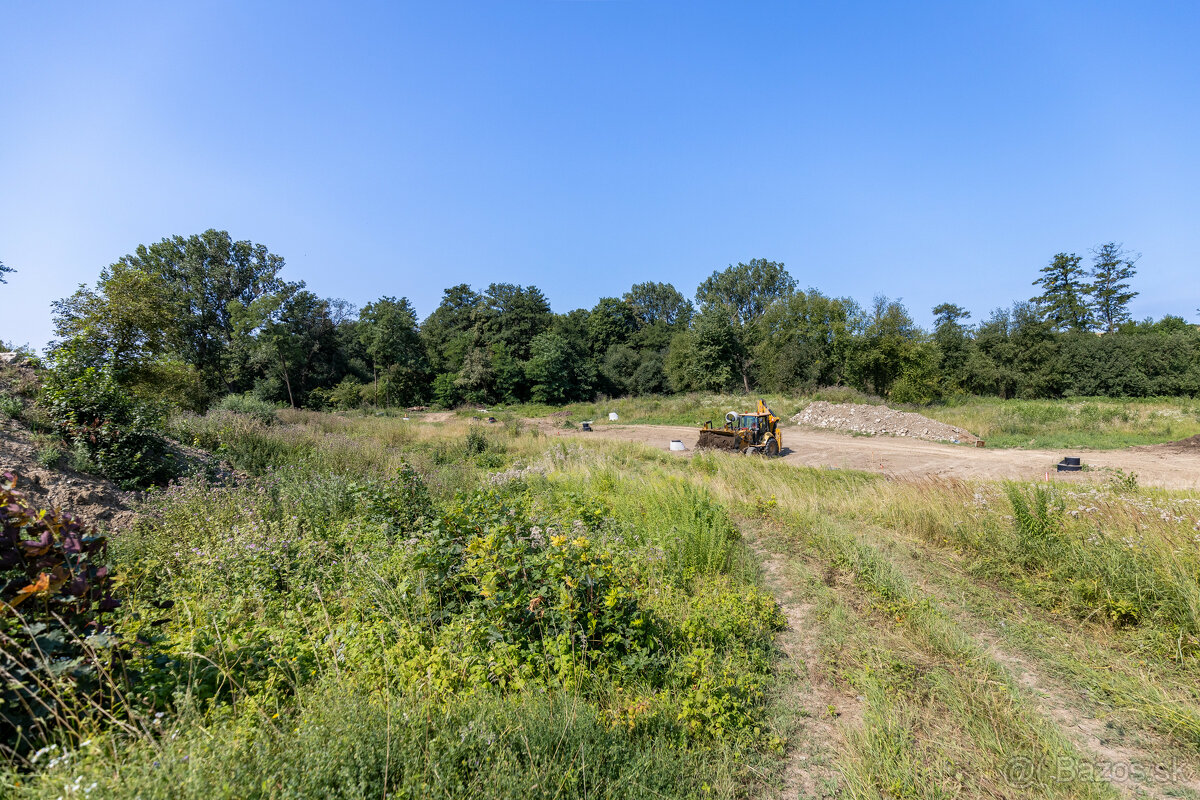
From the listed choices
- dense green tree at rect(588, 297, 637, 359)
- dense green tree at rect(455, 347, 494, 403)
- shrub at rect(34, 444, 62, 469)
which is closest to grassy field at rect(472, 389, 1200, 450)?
dense green tree at rect(455, 347, 494, 403)

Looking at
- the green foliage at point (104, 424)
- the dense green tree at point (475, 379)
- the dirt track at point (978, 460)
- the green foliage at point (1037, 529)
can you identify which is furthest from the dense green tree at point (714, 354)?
the green foliage at point (104, 424)

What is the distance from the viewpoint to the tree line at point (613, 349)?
123 feet

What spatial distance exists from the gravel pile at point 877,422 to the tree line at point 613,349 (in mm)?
7409

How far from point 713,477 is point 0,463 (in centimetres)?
1164

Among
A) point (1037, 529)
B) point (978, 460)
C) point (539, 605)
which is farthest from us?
point (978, 460)

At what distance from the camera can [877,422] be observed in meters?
26.2

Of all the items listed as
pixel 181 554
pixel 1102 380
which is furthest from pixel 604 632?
A: pixel 1102 380

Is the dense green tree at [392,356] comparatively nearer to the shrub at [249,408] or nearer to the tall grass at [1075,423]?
the shrub at [249,408]

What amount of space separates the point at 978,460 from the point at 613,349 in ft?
167

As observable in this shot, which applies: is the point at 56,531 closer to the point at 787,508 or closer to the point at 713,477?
the point at 787,508

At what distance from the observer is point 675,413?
3791 cm

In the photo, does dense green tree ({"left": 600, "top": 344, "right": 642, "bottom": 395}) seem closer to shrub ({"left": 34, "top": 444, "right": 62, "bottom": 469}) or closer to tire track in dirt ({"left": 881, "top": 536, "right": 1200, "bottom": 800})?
shrub ({"left": 34, "top": 444, "right": 62, "bottom": 469})

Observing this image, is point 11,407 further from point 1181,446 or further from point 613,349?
point 613,349

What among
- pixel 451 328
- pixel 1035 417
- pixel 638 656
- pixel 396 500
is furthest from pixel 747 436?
pixel 451 328
